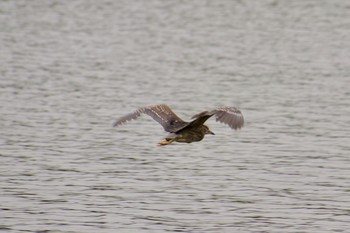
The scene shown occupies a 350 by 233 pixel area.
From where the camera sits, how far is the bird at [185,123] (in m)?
15.2

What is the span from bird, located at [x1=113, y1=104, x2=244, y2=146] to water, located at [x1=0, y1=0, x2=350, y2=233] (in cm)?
107

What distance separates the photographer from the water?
16547 millimetres

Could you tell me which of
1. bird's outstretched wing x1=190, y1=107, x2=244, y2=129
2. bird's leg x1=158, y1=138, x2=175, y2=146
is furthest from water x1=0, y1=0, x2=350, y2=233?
bird's outstretched wing x1=190, y1=107, x2=244, y2=129

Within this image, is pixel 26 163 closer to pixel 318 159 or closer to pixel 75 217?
pixel 75 217

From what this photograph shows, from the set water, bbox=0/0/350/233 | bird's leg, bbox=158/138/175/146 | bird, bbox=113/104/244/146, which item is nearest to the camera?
bird, bbox=113/104/244/146

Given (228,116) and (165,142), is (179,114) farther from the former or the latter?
(228,116)

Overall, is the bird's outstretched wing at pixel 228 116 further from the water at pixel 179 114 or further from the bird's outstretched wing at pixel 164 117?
the water at pixel 179 114

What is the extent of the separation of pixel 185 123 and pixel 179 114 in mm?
8048

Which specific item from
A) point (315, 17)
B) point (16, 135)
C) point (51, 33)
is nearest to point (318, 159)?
point (16, 135)

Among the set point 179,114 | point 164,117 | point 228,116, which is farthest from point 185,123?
point 179,114

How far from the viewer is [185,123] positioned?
653 inches

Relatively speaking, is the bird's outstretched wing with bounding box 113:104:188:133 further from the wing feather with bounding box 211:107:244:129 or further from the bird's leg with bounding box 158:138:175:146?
the wing feather with bounding box 211:107:244:129

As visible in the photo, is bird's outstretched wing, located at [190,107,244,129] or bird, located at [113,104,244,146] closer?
bird's outstretched wing, located at [190,107,244,129]

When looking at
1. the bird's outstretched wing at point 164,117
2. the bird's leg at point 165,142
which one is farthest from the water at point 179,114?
the bird's outstretched wing at point 164,117
